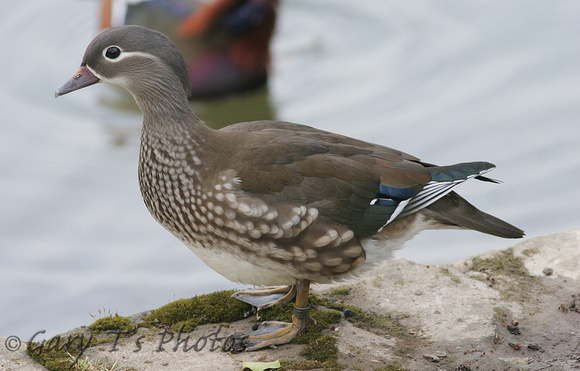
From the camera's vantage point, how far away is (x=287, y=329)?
4270mm

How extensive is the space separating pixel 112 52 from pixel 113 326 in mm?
1474

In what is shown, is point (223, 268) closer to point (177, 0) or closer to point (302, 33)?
point (177, 0)

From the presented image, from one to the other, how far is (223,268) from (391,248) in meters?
0.91

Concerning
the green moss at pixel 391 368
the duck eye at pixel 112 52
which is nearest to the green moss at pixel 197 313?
the green moss at pixel 391 368

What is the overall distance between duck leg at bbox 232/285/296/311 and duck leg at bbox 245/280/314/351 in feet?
0.77

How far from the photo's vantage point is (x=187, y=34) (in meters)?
7.66

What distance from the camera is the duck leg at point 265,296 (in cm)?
457

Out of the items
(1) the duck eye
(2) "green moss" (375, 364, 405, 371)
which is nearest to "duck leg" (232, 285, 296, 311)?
(2) "green moss" (375, 364, 405, 371)

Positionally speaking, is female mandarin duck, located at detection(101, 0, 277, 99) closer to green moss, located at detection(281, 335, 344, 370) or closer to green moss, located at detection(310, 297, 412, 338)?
green moss, located at detection(310, 297, 412, 338)

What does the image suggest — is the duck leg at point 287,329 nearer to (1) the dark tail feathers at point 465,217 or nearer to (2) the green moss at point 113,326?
(2) the green moss at point 113,326

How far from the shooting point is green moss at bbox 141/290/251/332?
4425mm

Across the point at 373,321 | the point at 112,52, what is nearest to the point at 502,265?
the point at 373,321

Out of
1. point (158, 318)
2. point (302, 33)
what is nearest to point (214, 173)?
point (158, 318)

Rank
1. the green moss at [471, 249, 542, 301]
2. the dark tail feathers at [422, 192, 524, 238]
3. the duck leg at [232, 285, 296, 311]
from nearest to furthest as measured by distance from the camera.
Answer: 1. the dark tail feathers at [422, 192, 524, 238]
2. the duck leg at [232, 285, 296, 311]
3. the green moss at [471, 249, 542, 301]
